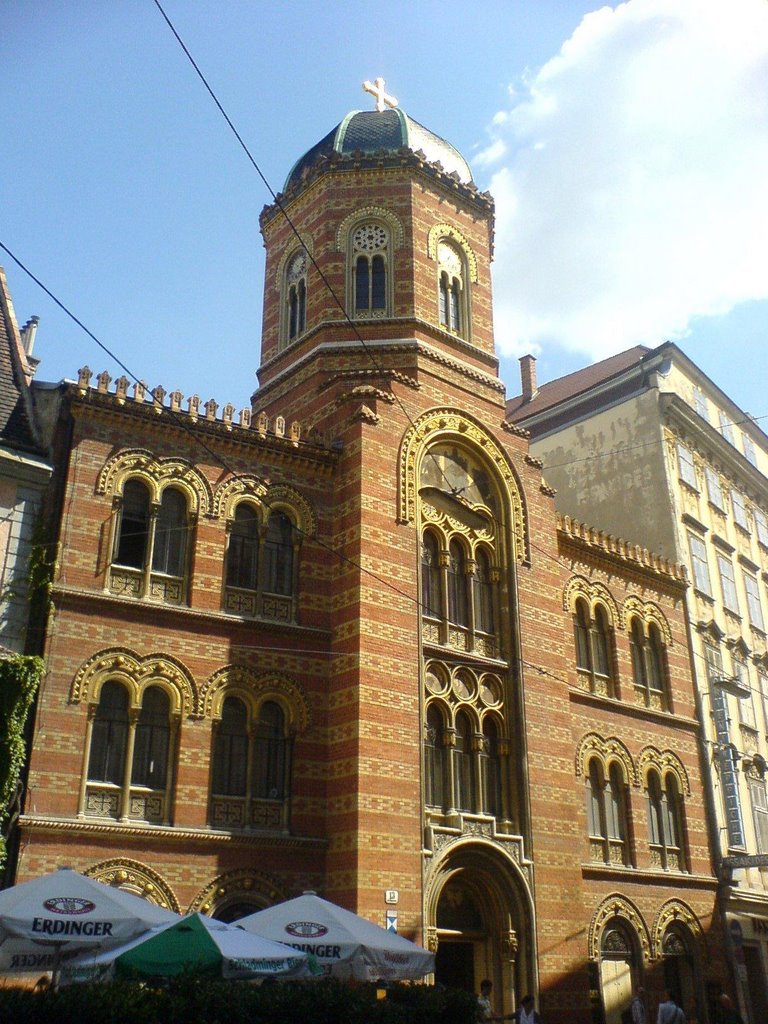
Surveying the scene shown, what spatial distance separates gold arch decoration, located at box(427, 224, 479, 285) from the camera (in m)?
27.8

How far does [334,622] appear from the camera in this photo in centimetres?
2212

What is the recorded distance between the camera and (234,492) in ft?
72.5

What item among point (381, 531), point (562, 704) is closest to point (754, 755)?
point (562, 704)

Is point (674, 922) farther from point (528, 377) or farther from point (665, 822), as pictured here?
point (528, 377)

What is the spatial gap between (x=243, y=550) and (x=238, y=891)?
6876 millimetres

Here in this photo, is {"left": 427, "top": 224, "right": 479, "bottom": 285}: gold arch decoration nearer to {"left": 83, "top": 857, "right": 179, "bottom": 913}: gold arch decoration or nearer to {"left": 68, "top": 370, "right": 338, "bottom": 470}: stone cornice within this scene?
{"left": 68, "top": 370, "right": 338, "bottom": 470}: stone cornice

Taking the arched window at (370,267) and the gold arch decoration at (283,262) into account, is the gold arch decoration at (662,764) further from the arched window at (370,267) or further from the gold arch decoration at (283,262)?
the gold arch decoration at (283,262)

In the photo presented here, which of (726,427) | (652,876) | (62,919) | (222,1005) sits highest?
(726,427)

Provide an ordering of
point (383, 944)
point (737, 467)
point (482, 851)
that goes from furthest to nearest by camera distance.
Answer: point (737, 467) < point (482, 851) < point (383, 944)

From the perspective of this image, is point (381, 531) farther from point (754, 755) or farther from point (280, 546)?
point (754, 755)

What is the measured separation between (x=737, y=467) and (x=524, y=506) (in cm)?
1450

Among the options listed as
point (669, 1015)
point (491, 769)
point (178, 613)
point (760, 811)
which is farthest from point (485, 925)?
point (760, 811)

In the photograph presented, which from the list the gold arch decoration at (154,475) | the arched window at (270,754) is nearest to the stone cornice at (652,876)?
the arched window at (270,754)

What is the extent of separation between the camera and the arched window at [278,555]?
2216cm
